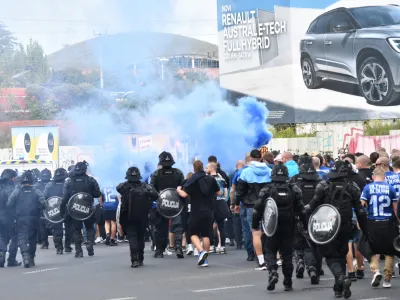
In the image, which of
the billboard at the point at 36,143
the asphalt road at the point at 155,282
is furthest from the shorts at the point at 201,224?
the billboard at the point at 36,143

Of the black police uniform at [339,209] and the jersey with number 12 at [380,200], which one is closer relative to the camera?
the black police uniform at [339,209]

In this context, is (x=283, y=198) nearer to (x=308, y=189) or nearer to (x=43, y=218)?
(x=308, y=189)

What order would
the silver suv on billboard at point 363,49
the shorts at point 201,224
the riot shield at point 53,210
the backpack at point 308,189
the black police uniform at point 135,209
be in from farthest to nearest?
1. the silver suv on billboard at point 363,49
2. the riot shield at point 53,210
3. the black police uniform at point 135,209
4. the shorts at point 201,224
5. the backpack at point 308,189

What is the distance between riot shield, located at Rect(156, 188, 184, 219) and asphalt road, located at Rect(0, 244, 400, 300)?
0.85 m

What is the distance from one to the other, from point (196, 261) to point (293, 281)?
3.38 metres

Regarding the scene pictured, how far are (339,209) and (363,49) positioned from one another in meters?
24.7

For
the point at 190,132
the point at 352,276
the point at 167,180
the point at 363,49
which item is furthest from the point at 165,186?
the point at 363,49

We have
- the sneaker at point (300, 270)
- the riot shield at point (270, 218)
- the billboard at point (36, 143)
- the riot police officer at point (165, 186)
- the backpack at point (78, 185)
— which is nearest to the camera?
the riot shield at point (270, 218)

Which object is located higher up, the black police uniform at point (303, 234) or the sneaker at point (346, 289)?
the black police uniform at point (303, 234)

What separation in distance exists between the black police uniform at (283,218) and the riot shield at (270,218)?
0.08m

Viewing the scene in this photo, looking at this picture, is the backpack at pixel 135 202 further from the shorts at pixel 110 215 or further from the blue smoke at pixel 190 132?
the shorts at pixel 110 215

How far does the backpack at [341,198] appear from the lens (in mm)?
10992

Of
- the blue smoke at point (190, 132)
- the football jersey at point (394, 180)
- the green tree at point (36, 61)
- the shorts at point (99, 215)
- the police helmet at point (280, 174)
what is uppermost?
the green tree at point (36, 61)

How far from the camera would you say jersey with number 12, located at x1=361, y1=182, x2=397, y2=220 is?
38.1ft
